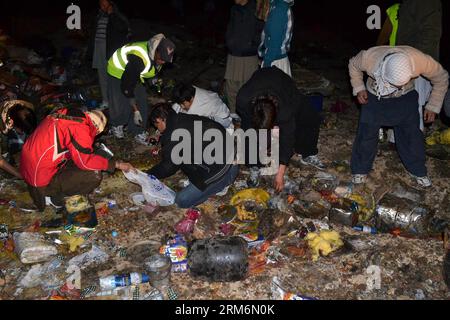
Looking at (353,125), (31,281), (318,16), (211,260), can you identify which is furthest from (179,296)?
(318,16)

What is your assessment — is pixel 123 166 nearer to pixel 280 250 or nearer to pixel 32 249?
pixel 32 249

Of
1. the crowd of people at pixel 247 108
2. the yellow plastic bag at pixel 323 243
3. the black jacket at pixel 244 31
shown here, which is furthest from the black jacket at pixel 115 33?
the yellow plastic bag at pixel 323 243

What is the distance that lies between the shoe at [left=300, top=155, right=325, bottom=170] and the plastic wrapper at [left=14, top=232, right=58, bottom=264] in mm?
3072

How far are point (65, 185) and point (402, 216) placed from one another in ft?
11.6

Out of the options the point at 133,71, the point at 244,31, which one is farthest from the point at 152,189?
the point at 244,31

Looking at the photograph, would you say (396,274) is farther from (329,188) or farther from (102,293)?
(102,293)

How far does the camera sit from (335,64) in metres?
8.41

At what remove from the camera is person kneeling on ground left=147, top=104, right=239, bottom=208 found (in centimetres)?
394

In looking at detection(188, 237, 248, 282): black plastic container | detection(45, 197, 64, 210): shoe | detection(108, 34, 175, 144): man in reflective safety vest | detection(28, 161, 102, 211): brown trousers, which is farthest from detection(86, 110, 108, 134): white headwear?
detection(188, 237, 248, 282): black plastic container

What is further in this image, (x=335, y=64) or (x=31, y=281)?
(x=335, y=64)

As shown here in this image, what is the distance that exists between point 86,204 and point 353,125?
3.96m

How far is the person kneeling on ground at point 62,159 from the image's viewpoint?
390cm

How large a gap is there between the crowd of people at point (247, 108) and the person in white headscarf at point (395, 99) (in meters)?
0.01

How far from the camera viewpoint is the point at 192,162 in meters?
4.12
